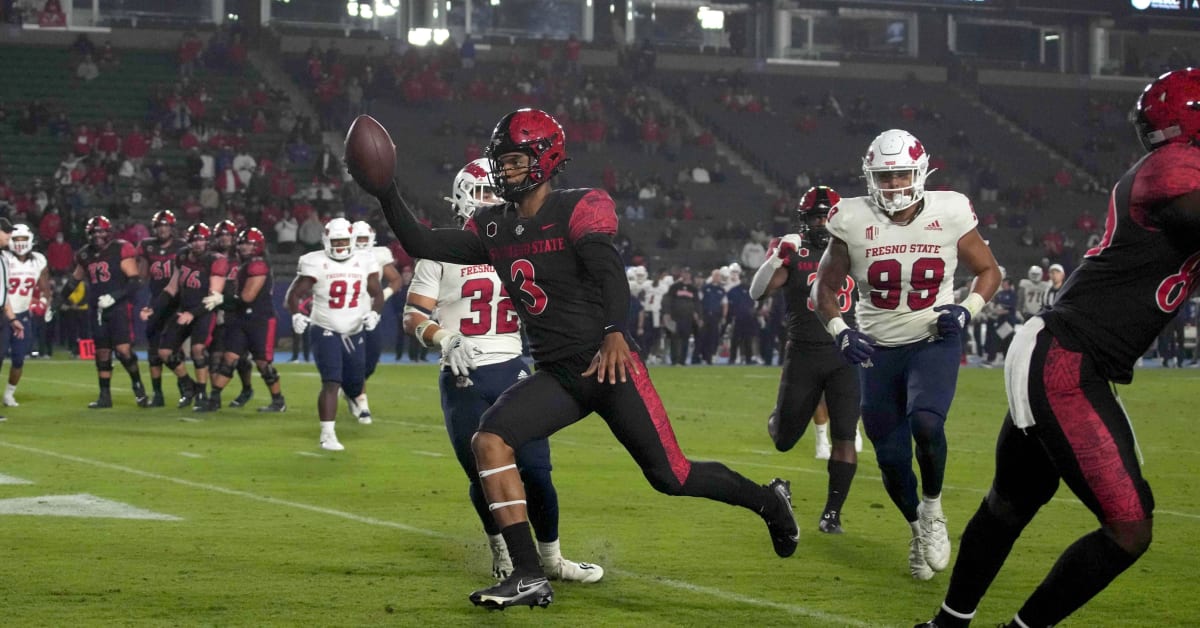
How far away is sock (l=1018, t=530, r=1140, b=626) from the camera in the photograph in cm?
453

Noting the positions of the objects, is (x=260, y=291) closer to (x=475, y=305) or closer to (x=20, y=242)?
(x=20, y=242)

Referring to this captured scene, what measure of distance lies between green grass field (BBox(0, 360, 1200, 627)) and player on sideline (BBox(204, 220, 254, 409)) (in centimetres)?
148

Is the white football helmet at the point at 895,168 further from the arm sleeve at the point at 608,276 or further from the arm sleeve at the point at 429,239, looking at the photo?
the arm sleeve at the point at 429,239

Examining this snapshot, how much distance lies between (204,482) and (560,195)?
16.3 ft

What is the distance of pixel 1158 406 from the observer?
17.5 metres

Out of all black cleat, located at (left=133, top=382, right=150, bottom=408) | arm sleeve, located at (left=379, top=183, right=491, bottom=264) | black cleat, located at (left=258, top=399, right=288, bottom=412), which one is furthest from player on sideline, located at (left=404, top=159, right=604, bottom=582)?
black cleat, located at (left=133, top=382, right=150, bottom=408)

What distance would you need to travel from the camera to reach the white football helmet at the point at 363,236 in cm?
1452

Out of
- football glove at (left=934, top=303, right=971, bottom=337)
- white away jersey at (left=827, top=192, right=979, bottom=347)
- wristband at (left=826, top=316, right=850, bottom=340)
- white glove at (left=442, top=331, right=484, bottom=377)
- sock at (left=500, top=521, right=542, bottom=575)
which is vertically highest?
white away jersey at (left=827, top=192, right=979, bottom=347)

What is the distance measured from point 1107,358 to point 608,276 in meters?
1.80

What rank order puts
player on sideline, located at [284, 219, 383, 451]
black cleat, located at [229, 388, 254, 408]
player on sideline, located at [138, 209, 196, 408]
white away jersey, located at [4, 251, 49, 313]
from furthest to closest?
white away jersey, located at [4, 251, 49, 313]
black cleat, located at [229, 388, 254, 408]
player on sideline, located at [138, 209, 196, 408]
player on sideline, located at [284, 219, 383, 451]

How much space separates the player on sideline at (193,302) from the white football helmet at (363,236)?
1375 millimetres

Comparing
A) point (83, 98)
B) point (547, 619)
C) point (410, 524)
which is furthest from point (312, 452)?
point (83, 98)

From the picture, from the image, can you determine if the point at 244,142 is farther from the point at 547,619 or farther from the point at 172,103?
the point at 547,619

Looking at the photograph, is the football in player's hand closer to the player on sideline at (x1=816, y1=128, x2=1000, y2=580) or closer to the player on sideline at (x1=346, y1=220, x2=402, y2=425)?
the player on sideline at (x1=816, y1=128, x2=1000, y2=580)
